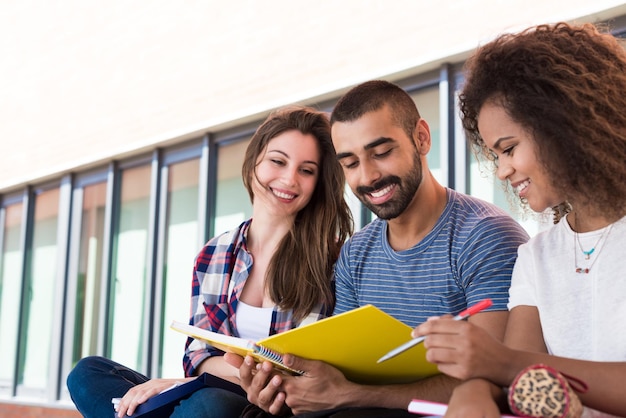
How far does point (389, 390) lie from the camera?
1820 millimetres

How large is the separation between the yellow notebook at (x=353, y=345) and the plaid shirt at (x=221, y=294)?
582 mm

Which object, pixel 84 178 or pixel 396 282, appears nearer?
pixel 396 282

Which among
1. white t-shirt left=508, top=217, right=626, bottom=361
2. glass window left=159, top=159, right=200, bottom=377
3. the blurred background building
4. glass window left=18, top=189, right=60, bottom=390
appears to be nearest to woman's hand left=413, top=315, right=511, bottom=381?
white t-shirt left=508, top=217, right=626, bottom=361

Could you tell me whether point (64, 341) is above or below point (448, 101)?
below

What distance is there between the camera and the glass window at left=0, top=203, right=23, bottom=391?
28.3 feet

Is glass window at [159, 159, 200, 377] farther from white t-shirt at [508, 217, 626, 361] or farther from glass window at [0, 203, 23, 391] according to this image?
white t-shirt at [508, 217, 626, 361]

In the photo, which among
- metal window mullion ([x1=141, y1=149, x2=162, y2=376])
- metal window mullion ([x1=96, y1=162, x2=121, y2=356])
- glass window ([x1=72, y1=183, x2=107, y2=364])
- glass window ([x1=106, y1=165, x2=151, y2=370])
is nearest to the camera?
metal window mullion ([x1=141, y1=149, x2=162, y2=376])

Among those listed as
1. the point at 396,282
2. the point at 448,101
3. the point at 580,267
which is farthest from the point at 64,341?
the point at 580,267

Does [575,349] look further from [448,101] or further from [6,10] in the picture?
[6,10]

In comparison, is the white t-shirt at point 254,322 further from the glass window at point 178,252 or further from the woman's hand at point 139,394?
the glass window at point 178,252

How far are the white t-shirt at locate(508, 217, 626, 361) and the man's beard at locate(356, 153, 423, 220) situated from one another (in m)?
0.50

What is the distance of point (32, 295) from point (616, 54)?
7.89 meters

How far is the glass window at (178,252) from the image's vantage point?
22.1ft

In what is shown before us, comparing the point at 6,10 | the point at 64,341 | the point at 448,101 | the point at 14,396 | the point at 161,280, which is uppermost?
the point at 6,10
